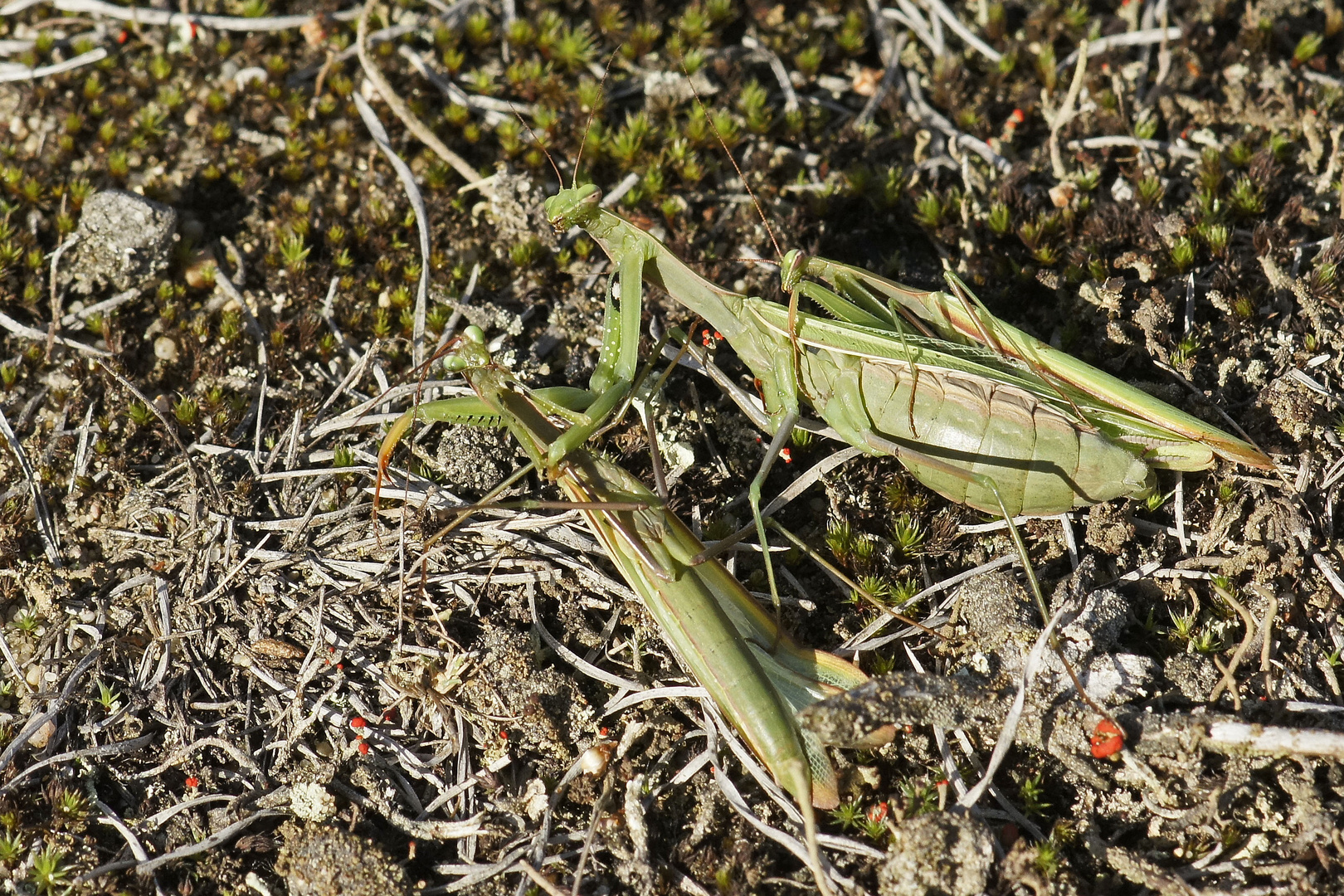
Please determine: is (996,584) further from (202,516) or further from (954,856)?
(202,516)

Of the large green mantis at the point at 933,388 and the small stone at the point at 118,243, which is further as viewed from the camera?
the small stone at the point at 118,243

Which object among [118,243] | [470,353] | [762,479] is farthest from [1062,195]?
[118,243]

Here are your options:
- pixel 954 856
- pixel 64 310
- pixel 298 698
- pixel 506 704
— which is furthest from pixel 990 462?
pixel 64 310

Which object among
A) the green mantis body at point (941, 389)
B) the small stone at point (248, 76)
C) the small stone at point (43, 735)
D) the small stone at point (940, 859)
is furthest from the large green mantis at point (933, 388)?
the small stone at point (248, 76)

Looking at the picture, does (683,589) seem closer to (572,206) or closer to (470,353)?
(470,353)

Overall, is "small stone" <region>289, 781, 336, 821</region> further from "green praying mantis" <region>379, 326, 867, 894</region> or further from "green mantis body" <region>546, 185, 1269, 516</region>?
"green mantis body" <region>546, 185, 1269, 516</region>

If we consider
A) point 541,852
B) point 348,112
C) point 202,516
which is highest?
point 348,112

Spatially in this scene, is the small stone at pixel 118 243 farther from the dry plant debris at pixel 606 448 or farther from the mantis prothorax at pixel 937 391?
the mantis prothorax at pixel 937 391
